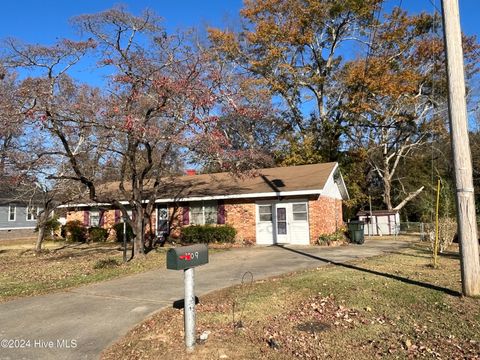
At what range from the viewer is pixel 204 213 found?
73.6ft

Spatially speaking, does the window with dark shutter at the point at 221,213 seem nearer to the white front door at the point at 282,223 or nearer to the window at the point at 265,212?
the window at the point at 265,212

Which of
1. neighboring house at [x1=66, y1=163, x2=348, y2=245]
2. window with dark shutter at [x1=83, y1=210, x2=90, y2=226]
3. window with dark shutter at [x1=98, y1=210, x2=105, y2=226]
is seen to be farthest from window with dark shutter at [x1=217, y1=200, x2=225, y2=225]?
window with dark shutter at [x1=83, y1=210, x2=90, y2=226]

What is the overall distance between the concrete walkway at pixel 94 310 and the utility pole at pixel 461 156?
15.6 ft

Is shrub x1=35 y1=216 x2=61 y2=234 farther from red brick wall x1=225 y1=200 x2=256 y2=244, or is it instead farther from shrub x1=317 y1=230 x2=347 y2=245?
shrub x1=317 y1=230 x2=347 y2=245

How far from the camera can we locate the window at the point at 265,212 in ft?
67.9

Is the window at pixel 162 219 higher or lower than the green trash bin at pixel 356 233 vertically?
higher

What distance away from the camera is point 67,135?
14.1 meters

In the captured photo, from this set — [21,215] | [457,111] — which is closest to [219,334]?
[457,111]

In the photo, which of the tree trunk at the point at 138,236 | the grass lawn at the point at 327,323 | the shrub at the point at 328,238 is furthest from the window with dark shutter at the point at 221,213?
the grass lawn at the point at 327,323

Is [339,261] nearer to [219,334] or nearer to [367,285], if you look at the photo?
[367,285]

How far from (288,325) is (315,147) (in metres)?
26.2

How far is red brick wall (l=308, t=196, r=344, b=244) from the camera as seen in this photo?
19469mm

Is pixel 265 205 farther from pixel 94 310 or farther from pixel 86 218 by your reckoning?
pixel 94 310

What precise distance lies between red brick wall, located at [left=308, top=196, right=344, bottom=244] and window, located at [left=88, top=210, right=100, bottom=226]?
14.8 m
